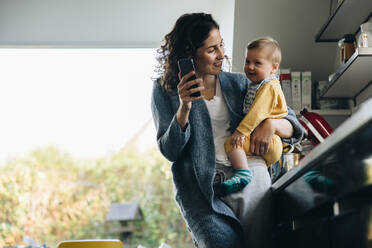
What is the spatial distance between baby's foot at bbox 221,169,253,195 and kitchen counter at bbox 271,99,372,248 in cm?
11

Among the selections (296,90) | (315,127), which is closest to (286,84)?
(296,90)

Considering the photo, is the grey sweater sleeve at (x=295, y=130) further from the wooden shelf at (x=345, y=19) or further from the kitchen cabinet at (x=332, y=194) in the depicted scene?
the wooden shelf at (x=345, y=19)

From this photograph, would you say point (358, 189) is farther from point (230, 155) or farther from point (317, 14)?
point (317, 14)

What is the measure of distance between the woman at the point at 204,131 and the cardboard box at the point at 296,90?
110 centimetres

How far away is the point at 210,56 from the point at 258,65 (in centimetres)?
20

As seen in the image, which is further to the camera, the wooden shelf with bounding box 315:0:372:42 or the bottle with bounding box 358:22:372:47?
the wooden shelf with bounding box 315:0:372:42

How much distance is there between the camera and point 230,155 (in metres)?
1.46

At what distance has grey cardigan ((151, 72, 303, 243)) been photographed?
1.42 metres

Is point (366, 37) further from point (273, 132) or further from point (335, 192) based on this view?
point (335, 192)

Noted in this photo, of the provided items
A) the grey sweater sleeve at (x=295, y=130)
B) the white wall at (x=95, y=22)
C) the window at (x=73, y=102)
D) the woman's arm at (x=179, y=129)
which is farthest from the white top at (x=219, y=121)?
the window at (x=73, y=102)

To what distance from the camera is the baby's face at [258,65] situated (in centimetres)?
168

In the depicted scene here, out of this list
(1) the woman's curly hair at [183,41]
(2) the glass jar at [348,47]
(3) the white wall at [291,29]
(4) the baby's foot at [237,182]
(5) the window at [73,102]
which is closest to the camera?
(4) the baby's foot at [237,182]

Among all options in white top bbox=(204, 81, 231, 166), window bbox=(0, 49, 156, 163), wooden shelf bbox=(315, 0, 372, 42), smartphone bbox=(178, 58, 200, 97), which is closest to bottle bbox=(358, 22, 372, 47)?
wooden shelf bbox=(315, 0, 372, 42)

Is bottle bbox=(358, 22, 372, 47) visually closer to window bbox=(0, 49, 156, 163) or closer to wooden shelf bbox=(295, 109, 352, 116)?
wooden shelf bbox=(295, 109, 352, 116)
